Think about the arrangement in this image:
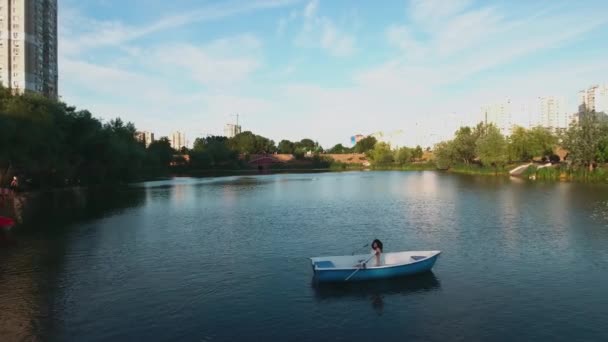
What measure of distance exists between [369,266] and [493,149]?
77.3 metres

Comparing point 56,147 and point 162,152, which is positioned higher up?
point 162,152

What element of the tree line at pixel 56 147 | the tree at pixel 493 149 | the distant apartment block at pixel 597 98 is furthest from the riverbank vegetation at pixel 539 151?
the tree line at pixel 56 147

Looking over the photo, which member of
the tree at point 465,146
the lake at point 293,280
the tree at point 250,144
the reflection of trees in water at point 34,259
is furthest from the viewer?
the tree at point 250,144

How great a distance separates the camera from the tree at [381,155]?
5655 inches

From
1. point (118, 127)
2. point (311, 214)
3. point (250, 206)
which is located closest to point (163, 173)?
Answer: point (118, 127)

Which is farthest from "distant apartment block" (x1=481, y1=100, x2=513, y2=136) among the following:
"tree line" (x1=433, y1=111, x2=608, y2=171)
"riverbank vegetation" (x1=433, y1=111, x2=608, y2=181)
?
"tree line" (x1=433, y1=111, x2=608, y2=171)

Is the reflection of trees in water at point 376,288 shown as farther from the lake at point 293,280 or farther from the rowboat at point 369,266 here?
the rowboat at point 369,266

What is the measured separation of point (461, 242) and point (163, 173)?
86.0 meters

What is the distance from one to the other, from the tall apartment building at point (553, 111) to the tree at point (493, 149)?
6355 cm

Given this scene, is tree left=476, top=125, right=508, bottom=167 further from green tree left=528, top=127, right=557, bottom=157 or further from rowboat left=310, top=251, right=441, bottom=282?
rowboat left=310, top=251, right=441, bottom=282

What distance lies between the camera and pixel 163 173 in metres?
100

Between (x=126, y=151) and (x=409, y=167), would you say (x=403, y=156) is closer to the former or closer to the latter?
(x=409, y=167)

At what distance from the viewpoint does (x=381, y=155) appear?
145625mm

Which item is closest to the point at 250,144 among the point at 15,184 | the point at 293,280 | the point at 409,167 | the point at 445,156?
the point at 409,167
